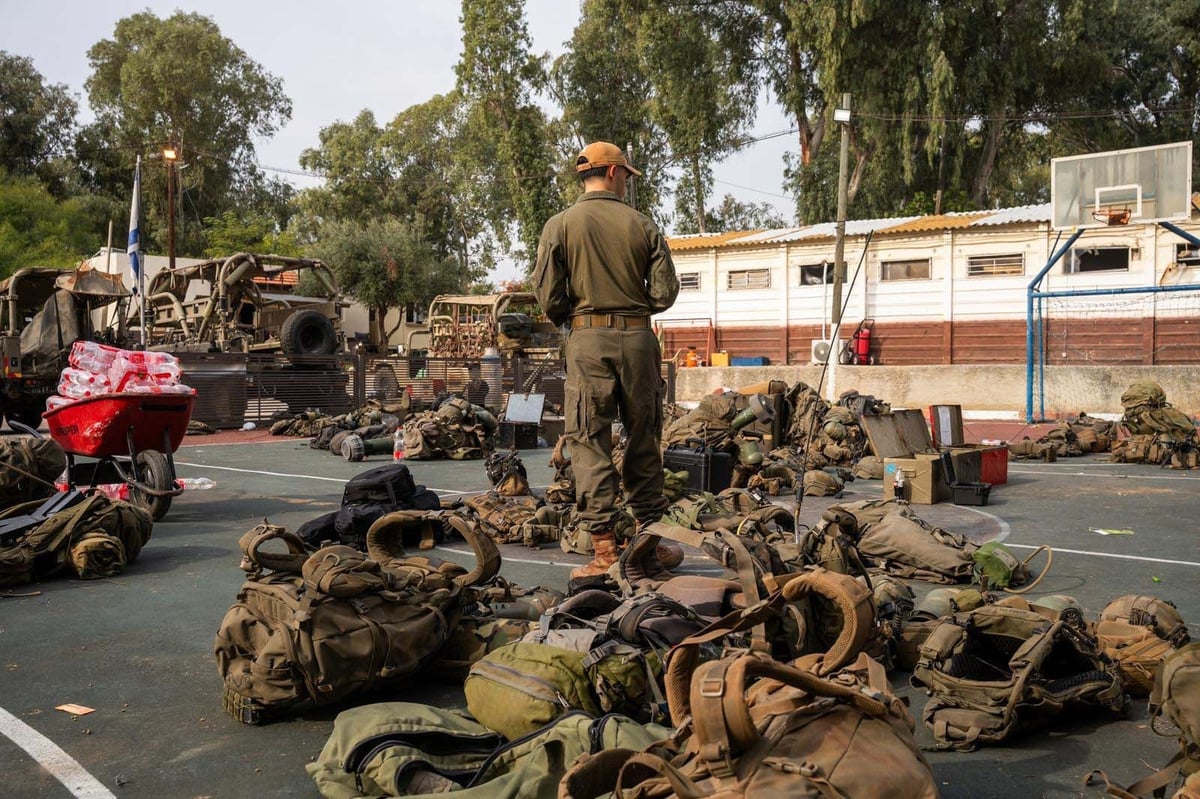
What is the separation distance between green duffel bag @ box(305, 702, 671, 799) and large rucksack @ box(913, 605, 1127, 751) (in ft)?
3.90

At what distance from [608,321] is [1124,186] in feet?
61.5

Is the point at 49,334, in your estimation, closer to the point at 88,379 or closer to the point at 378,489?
the point at 88,379

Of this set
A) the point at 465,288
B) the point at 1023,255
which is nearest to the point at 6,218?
the point at 465,288

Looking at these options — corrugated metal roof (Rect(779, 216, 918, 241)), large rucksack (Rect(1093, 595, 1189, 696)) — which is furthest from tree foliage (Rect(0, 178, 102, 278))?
large rucksack (Rect(1093, 595, 1189, 696))

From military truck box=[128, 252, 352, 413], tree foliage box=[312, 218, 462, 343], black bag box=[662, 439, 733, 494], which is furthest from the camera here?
tree foliage box=[312, 218, 462, 343]

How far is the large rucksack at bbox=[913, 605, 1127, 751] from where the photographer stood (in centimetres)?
340

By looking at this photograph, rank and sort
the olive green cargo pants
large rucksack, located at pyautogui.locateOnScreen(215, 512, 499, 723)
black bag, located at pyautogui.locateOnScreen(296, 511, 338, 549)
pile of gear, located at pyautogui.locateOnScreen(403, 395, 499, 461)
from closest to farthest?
1. large rucksack, located at pyautogui.locateOnScreen(215, 512, 499, 723)
2. the olive green cargo pants
3. black bag, located at pyautogui.locateOnScreen(296, 511, 338, 549)
4. pile of gear, located at pyautogui.locateOnScreen(403, 395, 499, 461)

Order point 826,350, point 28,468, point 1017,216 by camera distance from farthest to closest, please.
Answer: point 1017,216, point 826,350, point 28,468

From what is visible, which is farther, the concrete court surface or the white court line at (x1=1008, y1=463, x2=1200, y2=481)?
the white court line at (x1=1008, y1=463, x2=1200, y2=481)

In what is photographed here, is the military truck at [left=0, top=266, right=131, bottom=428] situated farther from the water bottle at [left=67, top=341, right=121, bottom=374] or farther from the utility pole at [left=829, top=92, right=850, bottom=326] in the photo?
the utility pole at [left=829, top=92, right=850, bottom=326]

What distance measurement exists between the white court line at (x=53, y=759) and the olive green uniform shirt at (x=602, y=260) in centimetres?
346

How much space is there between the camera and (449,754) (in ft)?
10.1

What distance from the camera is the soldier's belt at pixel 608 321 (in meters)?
5.85

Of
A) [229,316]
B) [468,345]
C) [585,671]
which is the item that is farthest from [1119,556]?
[468,345]
